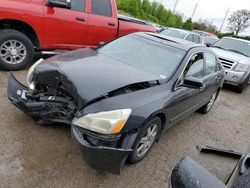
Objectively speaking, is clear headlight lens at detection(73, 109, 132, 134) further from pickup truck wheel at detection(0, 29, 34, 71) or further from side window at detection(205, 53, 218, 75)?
pickup truck wheel at detection(0, 29, 34, 71)

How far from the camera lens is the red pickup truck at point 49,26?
16.9 ft

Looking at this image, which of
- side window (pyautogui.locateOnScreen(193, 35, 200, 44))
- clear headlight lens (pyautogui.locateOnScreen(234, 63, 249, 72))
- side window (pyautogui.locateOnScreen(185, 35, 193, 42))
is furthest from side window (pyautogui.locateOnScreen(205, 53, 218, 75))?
side window (pyautogui.locateOnScreen(193, 35, 200, 44))

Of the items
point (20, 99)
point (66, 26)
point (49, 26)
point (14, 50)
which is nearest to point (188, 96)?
point (20, 99)

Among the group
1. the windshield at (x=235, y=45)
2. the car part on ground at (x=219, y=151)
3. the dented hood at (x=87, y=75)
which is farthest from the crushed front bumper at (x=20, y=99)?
the windshield at (x=235, y=45)

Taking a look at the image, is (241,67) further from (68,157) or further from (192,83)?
(68,157)

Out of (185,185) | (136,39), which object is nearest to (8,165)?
(185,185)

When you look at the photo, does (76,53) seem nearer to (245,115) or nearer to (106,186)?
(106,186)

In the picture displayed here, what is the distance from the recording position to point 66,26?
5715mm

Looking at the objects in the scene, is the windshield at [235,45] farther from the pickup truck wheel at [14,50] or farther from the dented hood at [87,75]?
the pickup truck wheel at [14,50]

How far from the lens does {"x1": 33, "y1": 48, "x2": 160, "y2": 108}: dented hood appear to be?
2.97 metres

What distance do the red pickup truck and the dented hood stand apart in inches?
74.2

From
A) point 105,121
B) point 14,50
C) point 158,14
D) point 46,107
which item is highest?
point 105,121

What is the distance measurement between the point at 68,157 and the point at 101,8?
13.8ft

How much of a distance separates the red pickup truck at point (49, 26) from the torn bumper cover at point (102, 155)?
336 centimetres
